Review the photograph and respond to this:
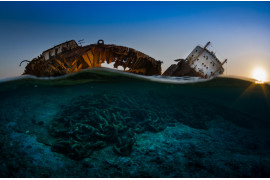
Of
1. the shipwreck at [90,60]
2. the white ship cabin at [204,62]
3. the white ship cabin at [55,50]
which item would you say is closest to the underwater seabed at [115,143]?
the shipwreck at [90,60]

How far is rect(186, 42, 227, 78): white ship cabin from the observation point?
37.0ft

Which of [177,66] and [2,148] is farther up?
[177,66]

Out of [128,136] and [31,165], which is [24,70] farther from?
[128,136]

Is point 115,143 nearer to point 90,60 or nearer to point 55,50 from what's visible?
point 90,60

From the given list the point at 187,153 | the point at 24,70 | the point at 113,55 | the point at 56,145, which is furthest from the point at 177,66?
the point at 24,70

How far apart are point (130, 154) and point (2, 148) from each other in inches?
158

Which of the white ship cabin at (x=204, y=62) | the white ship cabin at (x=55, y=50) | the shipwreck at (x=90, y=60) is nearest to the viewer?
the shipwreck at (x=90, y=60)

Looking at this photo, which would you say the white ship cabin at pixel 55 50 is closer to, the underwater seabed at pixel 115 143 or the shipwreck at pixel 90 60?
the shipwreck at pixel 90 60

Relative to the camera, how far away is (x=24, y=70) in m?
9.45

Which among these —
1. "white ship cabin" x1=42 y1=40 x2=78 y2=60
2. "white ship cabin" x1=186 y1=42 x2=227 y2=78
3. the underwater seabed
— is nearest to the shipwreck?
"white ship cabin" x1=42 y1=40 x2=78 y2=60

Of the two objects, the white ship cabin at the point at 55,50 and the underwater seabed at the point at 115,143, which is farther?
the white ship cabin at the point at 55,50

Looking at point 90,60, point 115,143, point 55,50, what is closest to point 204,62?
point 90,60

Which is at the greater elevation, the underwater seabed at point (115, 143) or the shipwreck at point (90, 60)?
the shipwreck at point (90, 60)

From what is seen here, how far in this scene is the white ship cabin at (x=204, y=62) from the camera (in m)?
11.3
